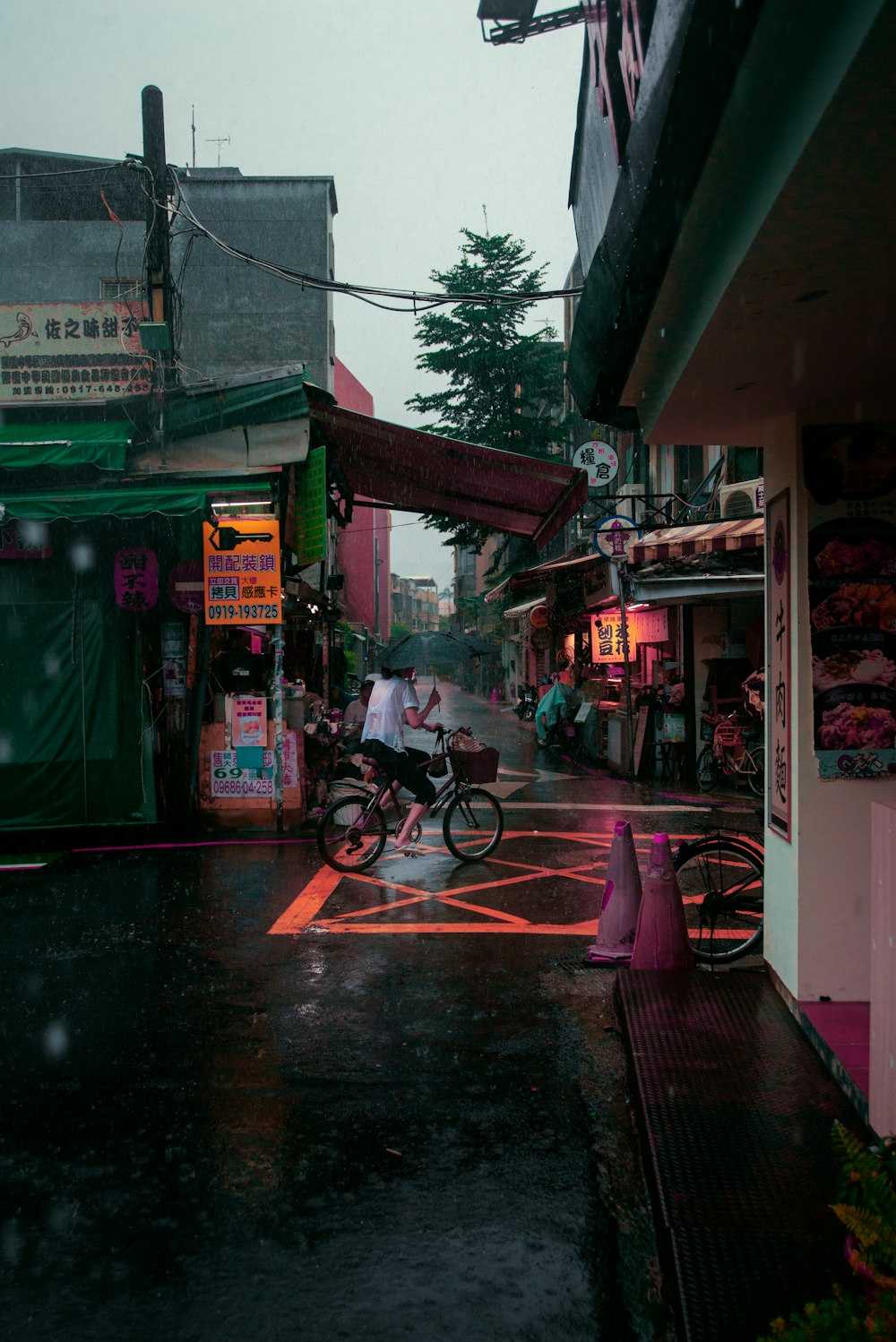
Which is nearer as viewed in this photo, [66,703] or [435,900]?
[435,900]

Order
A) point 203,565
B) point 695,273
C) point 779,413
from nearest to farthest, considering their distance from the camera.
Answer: point 695,273 → point 779,413 → point 203,565

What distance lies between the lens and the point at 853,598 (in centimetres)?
459

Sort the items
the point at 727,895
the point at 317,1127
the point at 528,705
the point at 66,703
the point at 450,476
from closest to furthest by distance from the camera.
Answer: the point at 317,1127
the point at 727,895
the point at 66,703
the point at 450,476
the point at 528,705

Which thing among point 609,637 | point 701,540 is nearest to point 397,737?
point 701,540

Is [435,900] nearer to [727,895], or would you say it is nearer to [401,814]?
[401,814]

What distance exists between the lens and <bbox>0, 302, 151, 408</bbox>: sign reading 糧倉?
40.2ft

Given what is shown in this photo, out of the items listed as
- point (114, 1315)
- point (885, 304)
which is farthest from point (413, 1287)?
point (885, 304)

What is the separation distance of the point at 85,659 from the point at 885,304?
9.28 metres

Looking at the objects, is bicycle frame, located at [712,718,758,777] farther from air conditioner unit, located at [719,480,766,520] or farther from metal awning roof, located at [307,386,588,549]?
metal awning roof, located at [307,386,588,549]

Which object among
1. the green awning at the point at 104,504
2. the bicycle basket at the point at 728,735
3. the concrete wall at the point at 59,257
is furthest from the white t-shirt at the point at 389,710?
the concrete wall at the point at 59,257

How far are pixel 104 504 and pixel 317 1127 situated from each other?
24.5ft

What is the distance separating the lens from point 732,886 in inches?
239

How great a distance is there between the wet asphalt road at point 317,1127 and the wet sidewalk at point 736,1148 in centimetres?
24

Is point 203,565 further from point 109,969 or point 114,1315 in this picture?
point 114,1315
